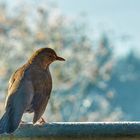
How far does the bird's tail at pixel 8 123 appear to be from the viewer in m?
6.22

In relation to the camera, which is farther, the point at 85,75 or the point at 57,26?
the point at 85,75

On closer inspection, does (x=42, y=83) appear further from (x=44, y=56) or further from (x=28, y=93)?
(x=44, y=56)

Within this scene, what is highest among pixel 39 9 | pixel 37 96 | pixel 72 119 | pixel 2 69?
pixel 37 96

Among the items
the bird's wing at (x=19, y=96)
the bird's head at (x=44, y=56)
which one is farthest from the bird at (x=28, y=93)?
the bird's head at (x=44, y=56)

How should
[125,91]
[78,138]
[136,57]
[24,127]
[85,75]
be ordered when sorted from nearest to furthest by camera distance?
[78,138] → [24,127] → [85,75] → [125,91] → [136,57]

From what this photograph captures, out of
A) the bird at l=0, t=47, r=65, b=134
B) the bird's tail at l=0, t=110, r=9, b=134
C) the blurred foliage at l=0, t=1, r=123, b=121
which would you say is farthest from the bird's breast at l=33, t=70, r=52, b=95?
the blurred foliage at l=0, t=1, r=123, b=121

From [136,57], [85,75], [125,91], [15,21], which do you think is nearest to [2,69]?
[15,21]

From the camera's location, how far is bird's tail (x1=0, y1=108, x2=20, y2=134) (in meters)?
6.22

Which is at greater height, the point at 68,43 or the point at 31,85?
the point at 31,85

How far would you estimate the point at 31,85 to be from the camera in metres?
7.19

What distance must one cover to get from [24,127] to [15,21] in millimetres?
21535

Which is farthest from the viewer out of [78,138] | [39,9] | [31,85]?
[39,9]

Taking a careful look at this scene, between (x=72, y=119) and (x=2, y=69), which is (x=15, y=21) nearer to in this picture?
(x=2, y=69)

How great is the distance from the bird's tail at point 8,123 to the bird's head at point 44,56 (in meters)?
0.89
